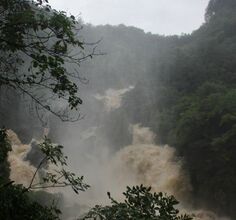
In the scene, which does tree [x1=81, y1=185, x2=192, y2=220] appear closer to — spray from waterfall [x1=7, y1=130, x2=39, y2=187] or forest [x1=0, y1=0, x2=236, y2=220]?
forest [x1=0, y1=0, x2=236, y2=220]

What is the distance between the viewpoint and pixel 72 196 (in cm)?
1778

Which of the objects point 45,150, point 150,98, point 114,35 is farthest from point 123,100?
point 45,150

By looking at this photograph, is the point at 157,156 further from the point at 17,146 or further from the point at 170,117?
the point at 17,146

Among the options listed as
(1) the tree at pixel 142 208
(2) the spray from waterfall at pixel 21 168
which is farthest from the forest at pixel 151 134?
(1) the tree at pixel 142 208

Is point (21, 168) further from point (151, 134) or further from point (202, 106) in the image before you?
point (202, 106)

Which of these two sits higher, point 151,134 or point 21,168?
point 151,134

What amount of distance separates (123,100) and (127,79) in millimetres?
7218

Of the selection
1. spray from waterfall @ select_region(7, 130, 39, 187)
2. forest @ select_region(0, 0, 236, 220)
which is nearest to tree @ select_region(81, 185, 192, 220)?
forest @ select_region(0, 0, 236, 220)

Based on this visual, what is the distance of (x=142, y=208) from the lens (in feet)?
8.63

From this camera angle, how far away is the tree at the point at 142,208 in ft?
8.35

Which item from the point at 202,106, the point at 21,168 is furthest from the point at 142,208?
the point at 202,106

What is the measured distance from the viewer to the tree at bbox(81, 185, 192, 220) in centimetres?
254

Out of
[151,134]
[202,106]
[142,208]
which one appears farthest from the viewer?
[151,134]

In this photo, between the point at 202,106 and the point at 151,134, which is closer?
the point at 202,106
